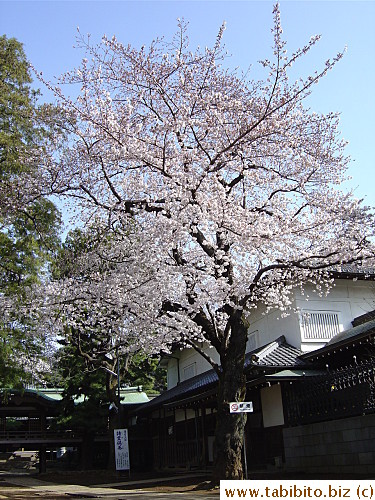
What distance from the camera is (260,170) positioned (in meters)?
12.9

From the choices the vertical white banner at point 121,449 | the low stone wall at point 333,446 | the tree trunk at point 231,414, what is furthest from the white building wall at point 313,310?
the vertical white banner at point 121,449

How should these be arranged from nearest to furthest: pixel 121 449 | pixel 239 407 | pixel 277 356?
1. pixel 239 407
2. pixel 277 356
3. pixel 121 449

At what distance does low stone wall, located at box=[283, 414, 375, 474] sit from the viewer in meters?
11.9

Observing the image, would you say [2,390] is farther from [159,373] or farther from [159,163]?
[159,373]

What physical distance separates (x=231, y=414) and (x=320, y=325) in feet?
24.0

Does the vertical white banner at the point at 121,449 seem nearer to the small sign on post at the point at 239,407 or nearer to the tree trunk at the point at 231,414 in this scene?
the tree trunk at the point at 231,414

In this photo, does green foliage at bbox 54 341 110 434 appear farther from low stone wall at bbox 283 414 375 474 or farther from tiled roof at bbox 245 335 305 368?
low stone wall at bbox 283 414 375 474

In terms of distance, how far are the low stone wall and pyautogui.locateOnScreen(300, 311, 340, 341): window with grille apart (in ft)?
11.4

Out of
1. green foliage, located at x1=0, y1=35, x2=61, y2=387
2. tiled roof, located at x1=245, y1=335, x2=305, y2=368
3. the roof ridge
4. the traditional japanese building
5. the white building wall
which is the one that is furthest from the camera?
the white building wall

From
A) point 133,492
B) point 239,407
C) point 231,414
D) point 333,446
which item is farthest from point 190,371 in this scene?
point 239,407

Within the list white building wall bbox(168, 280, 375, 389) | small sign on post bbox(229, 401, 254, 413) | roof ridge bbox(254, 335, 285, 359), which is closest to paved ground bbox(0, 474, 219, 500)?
small sign on post bbox(229, 401, 254, 413)

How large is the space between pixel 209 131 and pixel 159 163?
56.4 inches

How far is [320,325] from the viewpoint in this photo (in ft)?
57.0

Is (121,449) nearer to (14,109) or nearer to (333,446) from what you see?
(333,446)
